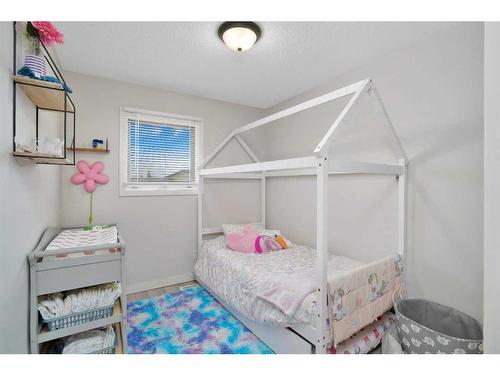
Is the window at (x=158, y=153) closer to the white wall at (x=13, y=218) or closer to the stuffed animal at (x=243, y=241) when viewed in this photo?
the stuffed animal at (x=243, y=241)

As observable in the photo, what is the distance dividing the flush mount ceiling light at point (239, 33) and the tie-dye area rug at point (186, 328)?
2208 mm

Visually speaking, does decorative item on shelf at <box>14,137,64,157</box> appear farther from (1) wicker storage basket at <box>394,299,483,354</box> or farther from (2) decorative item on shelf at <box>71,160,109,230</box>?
(1) wicker storage basket at <box>394,299,483,354</box>

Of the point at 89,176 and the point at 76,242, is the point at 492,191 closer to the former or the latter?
the point at 76,242

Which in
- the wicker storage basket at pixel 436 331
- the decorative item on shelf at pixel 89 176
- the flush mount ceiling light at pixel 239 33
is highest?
the flush mount ceiling light at pixel 239 33

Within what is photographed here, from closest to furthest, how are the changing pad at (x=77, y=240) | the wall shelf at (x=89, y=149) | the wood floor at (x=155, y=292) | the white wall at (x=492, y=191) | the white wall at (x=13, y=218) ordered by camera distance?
the white wall at (x=492, y=191), the white wall at (x=13, y=218), the changing pad at (x=77, y=240), the wall shelf at (x=89, y=149), the wood floor at (x=155, y=292)

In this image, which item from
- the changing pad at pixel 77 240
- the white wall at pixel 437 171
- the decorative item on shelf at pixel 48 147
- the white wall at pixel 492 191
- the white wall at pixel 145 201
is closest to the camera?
the white wall at pixel 492 191

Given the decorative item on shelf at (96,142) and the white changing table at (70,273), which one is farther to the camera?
the decorative item on shelf at (96,142)

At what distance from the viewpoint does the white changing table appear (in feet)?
4.20

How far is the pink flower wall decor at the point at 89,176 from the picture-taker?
234cm

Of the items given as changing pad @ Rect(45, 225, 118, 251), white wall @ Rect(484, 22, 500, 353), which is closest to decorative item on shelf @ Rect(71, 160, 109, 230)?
changing pad @ Rect(45, 225, 118, 251)

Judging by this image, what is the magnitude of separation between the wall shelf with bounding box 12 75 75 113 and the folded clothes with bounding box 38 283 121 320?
1.11 meters

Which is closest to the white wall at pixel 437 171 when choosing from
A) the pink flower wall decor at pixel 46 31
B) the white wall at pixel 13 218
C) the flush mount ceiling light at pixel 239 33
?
the flush mount ceiling light at pixel 239 33

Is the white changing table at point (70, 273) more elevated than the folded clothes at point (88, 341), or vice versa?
the white changing table at point (70, 273)
